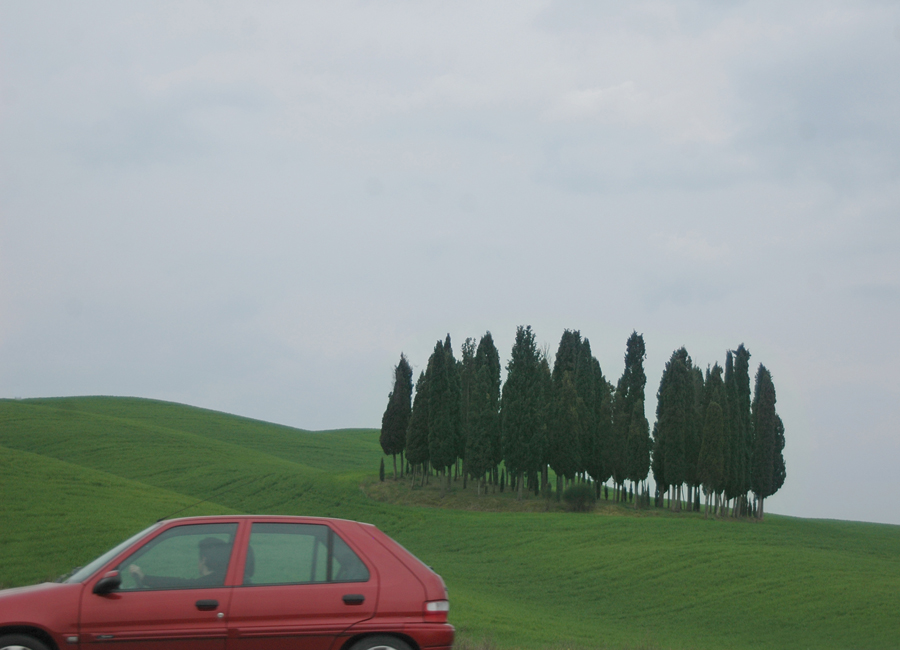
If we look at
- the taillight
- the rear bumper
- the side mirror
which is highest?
the side mirror

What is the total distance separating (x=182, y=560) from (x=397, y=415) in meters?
68.8

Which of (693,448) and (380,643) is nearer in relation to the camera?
(380,643)

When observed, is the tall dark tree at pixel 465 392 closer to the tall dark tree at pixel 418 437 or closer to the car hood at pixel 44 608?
the tall dark tree at pixel 418 437

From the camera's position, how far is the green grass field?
26.4 m

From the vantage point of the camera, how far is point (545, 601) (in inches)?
1292

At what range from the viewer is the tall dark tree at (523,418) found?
65500 millimetres

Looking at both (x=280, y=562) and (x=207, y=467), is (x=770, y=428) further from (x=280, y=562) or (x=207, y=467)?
(x=280, y=562)

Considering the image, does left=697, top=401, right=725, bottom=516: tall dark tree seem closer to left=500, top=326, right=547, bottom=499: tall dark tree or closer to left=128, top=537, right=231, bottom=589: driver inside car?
left=500, top=326, right=547, bottom=499: tall dark tree

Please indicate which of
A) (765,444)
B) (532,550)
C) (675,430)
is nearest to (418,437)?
(675,430)

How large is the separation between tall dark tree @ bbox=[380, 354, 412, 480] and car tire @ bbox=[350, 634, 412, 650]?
67517mm

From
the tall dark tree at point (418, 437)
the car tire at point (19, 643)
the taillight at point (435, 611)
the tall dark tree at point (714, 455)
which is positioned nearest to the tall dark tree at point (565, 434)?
the tall dark tree at point (714, 455)

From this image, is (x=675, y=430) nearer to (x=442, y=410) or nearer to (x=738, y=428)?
(x=738, y=428)

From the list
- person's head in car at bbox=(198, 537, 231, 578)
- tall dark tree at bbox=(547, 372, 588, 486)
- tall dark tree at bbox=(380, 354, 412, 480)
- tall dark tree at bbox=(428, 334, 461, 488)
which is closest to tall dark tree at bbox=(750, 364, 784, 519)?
tall dark tree at bbox=(547, 372, 588, 486)

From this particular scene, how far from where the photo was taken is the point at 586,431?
233 feet
